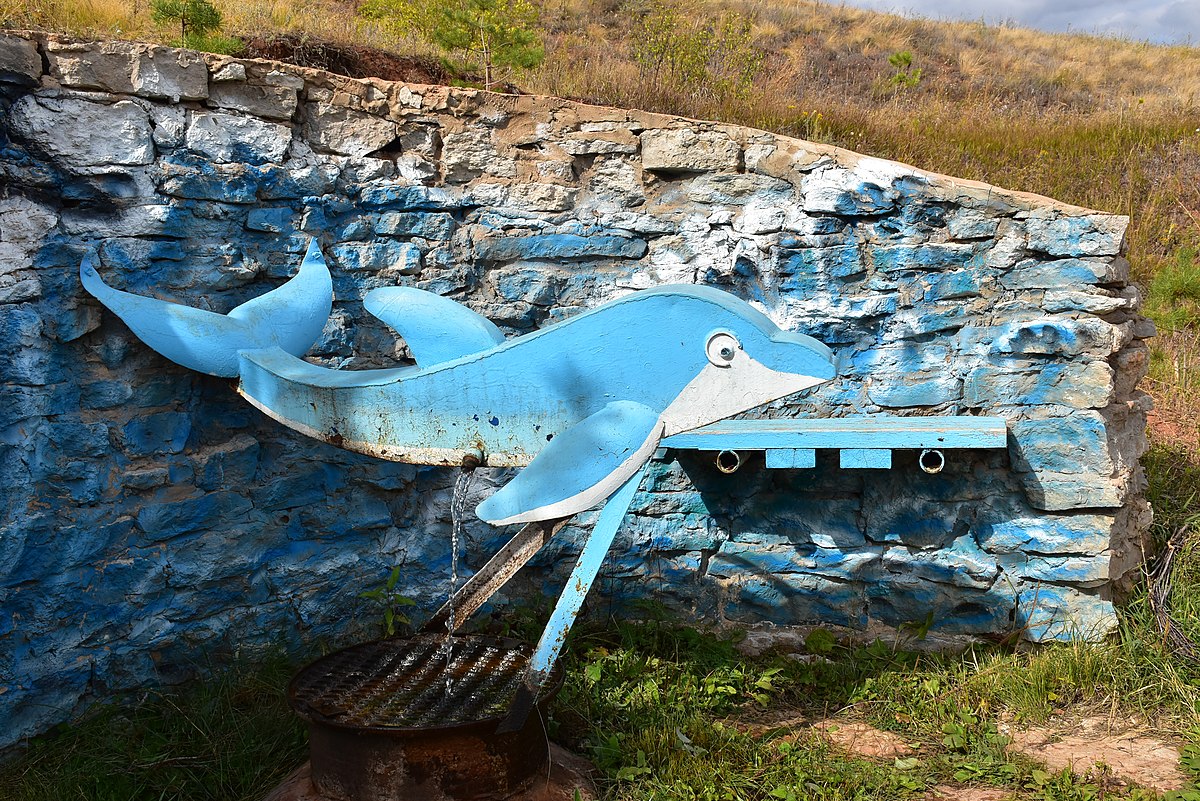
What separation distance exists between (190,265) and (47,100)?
0.69 m

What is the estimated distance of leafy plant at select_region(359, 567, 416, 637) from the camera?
393cm

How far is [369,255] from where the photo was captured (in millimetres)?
3855

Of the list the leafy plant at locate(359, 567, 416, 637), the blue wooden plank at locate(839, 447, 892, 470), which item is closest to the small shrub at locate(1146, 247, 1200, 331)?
the blue wooden plank at locate(839, 447, 892, 470)

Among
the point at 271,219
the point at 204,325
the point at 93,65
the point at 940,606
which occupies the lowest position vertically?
the point at 940,606

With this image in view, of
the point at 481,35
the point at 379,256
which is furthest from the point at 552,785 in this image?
the point at 481,35

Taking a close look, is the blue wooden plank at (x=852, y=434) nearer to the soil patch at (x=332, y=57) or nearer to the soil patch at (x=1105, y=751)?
the soil patch at (x=1105, y=751)

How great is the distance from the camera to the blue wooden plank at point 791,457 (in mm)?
3754

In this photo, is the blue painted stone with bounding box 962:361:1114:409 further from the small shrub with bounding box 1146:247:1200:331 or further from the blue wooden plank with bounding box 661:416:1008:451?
the small shrub with bounding box 1146:247:1200:331

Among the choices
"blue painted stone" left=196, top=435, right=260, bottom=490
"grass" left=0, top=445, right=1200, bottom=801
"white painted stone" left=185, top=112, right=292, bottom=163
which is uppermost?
"white painted stone" left=185, top=112, right=292, bottom=163

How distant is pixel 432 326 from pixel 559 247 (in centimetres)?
137

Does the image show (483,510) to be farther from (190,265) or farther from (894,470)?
(894,470)

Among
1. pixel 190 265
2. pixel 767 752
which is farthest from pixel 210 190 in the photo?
pixel 767 752

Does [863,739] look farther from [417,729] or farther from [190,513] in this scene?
[190,513]

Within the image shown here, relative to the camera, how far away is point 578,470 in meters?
2.44
